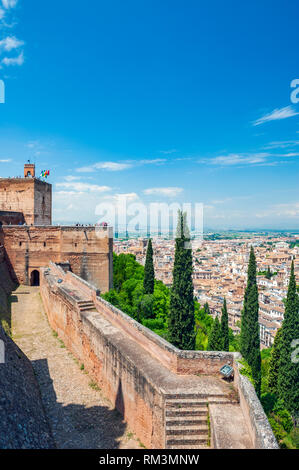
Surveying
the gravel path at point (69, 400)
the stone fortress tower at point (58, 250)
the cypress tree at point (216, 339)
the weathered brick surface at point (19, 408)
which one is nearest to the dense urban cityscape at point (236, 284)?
the cypress tree at point (216, 339)

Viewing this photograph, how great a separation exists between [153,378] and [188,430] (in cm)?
122

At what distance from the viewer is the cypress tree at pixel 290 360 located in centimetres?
1928

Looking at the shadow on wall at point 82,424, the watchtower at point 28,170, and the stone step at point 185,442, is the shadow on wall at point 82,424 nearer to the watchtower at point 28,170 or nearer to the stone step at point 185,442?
the stone step at point 185,442

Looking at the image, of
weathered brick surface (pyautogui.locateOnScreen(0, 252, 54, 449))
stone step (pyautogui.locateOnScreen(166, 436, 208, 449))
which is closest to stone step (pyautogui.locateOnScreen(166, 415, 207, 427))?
stone step (pyautogui.locateOnScreen(166, 436, 208, 449))

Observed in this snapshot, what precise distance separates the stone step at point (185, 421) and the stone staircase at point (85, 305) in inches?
238

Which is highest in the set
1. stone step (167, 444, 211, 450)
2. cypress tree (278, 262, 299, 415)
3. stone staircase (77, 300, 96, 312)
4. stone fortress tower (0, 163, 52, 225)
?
stone fortress tower (0, 163, 52, 225)

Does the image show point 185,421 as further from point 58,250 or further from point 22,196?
point 22,196

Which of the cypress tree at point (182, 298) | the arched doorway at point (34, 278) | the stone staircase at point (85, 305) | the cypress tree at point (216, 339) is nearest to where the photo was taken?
the stone staircase at point (85, 305)

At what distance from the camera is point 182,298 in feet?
50.2

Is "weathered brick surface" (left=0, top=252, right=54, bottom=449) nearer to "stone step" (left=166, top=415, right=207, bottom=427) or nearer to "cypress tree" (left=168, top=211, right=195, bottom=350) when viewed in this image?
"stone step" (left=166, top=415, right=207, bottom=427)

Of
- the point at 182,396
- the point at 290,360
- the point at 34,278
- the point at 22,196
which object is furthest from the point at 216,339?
the point at 22,196

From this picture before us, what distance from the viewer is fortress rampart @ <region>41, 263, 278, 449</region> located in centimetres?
563

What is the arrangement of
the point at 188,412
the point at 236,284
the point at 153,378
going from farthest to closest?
the point at 236,284 → the point at 153,378 → the point at 188,412

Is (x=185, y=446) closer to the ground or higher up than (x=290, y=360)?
higher up
